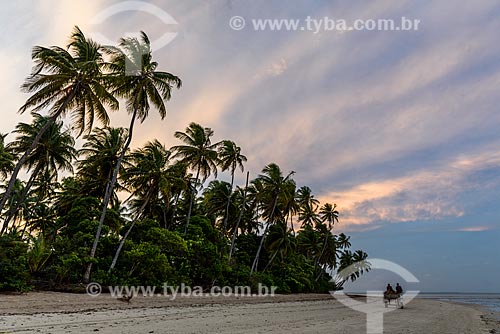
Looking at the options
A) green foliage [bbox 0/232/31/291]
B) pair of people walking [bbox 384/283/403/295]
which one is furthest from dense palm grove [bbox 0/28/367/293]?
pair of people walking [bbox 384/283/403/295]

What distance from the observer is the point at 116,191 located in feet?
107

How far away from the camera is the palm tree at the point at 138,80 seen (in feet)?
83.0

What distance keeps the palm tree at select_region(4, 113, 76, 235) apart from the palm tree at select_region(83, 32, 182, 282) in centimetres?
526

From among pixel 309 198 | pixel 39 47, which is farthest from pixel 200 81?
pixel 309 198

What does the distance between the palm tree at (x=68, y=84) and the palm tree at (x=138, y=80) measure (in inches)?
132

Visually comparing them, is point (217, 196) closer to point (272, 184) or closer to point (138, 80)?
point (272, 184)

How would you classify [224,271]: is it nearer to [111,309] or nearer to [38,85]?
[111,309]

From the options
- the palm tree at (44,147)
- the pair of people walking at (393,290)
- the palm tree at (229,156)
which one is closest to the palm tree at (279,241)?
the palm tree at (229,156)

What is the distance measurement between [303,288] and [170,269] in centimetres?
2422

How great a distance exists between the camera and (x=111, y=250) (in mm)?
26344

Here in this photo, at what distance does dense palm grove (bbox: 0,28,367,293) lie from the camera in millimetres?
20344

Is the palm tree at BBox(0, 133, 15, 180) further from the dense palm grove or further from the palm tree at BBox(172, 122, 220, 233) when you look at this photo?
the palm tree at BBox(172, 122, 220, 233)

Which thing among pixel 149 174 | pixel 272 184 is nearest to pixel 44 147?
pixel 149 174

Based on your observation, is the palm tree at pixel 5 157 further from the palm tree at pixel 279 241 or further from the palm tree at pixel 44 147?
the palm tree at pixel 279 241
